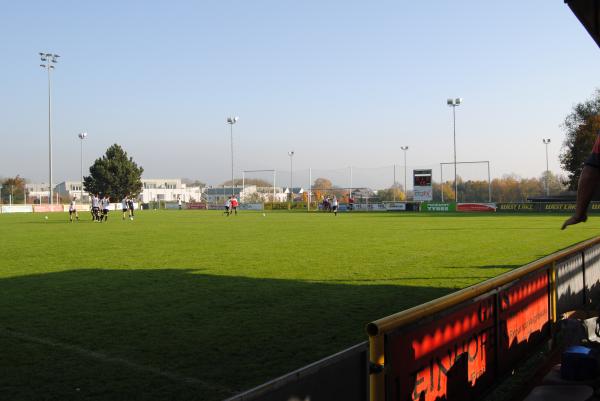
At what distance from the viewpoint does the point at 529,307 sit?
213 inches

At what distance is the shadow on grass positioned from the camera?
4.61m

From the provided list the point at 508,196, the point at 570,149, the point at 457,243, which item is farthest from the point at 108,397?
the point at 570,149

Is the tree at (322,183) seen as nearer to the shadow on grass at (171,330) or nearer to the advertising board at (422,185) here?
the advertising board at (422,185)

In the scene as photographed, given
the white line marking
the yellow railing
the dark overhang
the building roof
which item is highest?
the building roof

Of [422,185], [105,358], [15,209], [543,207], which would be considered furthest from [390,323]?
[15,209]

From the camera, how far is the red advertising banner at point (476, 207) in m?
50.1

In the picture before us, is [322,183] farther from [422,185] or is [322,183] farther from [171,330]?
[171,330]

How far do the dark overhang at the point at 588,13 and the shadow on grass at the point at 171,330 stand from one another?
3.85 m

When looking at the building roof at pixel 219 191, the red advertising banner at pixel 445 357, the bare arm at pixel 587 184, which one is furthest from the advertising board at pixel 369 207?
the bare arm at pixel 587 184

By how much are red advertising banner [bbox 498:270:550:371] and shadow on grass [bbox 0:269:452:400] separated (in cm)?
163

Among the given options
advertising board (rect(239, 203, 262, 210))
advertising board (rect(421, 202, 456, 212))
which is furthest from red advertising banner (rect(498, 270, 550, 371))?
advertising board (rect(239, 203, 262, 210))

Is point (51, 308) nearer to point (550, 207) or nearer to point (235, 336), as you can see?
point (235, 336)

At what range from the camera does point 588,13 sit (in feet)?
14.7

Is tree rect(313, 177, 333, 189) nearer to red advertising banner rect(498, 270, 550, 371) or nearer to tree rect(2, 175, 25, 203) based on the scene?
tree rect(2, 175, 25, 203)
